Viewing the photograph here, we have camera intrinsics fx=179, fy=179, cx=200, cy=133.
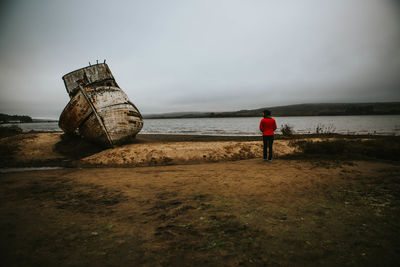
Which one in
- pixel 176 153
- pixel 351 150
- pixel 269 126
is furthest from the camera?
pixel 176 153

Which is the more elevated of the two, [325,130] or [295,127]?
[295,127]

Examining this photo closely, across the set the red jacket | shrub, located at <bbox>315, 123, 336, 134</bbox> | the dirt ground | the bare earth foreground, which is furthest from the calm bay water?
the dirt ground

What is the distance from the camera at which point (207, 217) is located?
8.59ft

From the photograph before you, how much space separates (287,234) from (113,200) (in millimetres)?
2949

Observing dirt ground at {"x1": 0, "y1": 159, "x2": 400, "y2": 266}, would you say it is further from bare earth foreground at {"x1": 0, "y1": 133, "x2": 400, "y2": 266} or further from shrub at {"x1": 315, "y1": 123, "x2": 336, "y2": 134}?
shrub at {"x1": 315, "y1": 123, "x2": 336, "y2": 134}

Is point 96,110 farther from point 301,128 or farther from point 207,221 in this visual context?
point 301,128

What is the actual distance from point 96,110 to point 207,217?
694 centimetres

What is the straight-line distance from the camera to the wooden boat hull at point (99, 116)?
24.6 ft

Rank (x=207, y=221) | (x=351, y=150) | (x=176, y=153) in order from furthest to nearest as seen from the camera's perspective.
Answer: (x=176, y=153), (x=351, y=150), (x=207, y=221)

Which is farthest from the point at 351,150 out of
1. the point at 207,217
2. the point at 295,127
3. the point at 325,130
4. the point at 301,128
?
the point at 295,127

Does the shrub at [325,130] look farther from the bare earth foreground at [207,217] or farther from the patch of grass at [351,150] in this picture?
the bare earth foreground at [207,217]

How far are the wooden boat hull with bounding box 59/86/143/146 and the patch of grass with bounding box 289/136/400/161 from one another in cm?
733

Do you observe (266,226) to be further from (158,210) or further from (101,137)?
(101,137)

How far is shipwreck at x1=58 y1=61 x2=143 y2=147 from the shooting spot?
752 cm
